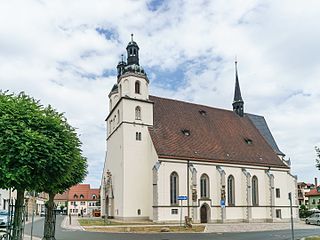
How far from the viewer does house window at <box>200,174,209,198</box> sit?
149 feet

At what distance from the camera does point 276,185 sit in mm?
51781

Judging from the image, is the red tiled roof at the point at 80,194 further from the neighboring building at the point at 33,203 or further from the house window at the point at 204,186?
the house window at the point at 204,186

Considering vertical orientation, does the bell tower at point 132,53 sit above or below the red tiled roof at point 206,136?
above

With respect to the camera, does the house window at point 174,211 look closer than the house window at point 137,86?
Yes

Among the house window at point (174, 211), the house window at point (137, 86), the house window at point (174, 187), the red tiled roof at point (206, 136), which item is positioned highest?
the house window at point (137, 86)

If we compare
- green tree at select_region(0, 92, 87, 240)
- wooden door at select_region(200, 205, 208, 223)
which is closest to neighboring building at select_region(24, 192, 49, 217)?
green tree at select_region(0, 92, 87, 240)

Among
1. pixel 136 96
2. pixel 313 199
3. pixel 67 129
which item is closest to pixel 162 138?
pixel 136 96

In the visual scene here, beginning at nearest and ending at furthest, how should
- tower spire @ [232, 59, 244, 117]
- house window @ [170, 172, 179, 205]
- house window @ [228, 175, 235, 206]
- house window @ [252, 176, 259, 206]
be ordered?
house window @ [170, 172, 179, 205] < house window @ [228, 175, 235, 206] < house window @ [252, 176, 259, 206] < tower spire @ [232, 59, 244, 117]

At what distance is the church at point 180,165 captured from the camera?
43.2m

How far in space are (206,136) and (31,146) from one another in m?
37.4

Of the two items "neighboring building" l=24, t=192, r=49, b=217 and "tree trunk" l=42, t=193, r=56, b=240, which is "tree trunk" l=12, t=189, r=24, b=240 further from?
"tree trunk" l=42, t=193, r=56, b=240

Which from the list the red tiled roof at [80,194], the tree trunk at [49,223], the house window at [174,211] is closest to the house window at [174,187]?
the house window at [174,211]

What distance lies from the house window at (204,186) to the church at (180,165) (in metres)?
0.12

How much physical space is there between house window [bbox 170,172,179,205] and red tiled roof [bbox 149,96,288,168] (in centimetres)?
229
